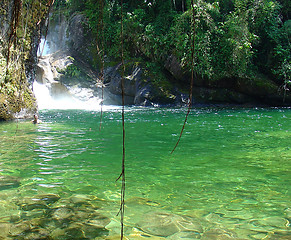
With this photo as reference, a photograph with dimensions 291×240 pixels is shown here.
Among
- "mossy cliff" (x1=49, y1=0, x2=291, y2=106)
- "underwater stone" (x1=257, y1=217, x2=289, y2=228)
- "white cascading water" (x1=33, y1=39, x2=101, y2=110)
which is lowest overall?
"underwater stone" (x1=257, y1=217, x2=289, y2=228)

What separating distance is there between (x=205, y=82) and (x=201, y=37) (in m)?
3.14

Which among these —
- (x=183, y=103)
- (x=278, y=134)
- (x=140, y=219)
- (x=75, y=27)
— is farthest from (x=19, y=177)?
(x=75, y=27)

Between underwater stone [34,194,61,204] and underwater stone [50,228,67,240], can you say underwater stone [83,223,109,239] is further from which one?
underwater stone [34,194,61,204]

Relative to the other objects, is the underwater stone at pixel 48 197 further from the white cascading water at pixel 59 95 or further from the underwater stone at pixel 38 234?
the white cascading water at pixel 59 95

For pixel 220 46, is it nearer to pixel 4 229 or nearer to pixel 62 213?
pixel 62 213

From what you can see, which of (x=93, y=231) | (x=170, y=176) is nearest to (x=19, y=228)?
(x=93, y=231)

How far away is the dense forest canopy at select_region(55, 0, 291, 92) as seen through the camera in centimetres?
1888

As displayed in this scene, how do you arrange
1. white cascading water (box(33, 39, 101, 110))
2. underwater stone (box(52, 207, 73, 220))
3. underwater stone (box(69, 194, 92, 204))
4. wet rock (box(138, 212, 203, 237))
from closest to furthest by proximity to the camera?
wet rock (box(138, 212, 203, 237))
underwater stone (box(52, 207, 73, 220))
underwater stone (box(69, 194, 92, 204))
white cascading water (box(33, 39, 101, 110))

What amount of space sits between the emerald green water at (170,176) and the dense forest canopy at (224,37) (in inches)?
461

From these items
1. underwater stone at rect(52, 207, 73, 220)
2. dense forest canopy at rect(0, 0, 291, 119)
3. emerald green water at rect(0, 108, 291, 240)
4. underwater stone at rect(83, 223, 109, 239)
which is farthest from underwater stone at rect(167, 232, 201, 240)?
dense forest canopy at rect(0, 0, 291, 119)

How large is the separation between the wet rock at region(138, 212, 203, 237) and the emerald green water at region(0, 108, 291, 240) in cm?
6

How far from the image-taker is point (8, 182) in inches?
172

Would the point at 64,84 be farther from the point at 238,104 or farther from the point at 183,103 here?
the point at 238,104

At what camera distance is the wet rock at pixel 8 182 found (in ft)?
13.7
